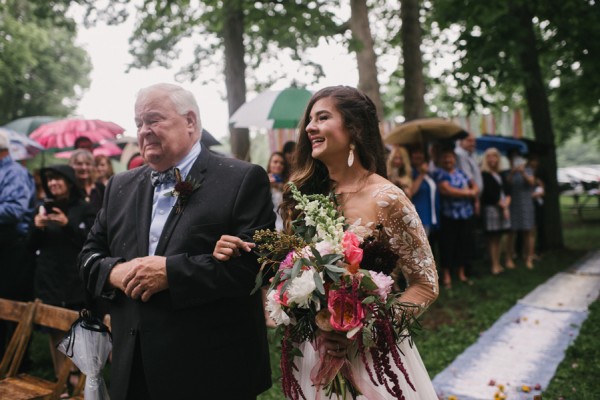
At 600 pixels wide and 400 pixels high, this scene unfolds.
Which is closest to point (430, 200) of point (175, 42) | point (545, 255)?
point (545, 255)

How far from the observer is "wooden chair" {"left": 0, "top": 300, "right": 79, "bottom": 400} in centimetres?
367

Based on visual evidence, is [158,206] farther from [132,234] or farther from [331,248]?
[331,248]

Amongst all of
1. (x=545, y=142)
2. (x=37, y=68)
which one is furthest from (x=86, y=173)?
(x=37, y=68)

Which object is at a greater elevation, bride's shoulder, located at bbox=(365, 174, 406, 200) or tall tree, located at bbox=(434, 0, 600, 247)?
tall tree, located at bbox=(434, 0, 600, 247)

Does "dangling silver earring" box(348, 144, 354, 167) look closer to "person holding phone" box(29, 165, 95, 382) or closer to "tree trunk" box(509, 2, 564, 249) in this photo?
"person holding phone" box(29, 165, 95, 382)

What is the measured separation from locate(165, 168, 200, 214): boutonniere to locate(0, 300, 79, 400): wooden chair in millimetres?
1593

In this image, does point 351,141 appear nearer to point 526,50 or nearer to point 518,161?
point 518,161

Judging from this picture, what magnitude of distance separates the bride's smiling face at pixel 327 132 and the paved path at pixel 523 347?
2772 mm

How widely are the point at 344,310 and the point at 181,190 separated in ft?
3.24

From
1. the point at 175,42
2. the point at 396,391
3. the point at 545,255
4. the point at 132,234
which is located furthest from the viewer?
the point at 175,42

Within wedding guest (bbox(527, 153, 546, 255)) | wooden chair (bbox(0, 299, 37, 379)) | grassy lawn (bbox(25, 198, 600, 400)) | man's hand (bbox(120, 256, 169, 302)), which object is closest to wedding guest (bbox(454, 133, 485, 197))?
grassy lawn (bbox(25, 198, 600, 400))

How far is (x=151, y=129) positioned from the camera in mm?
2627

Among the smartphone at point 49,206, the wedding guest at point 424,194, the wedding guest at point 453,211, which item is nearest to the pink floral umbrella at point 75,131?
the smartphone at point 49,206

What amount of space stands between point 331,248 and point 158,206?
100 cm
